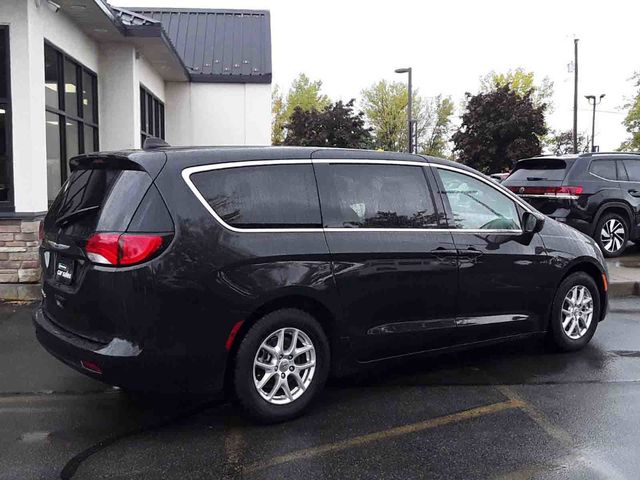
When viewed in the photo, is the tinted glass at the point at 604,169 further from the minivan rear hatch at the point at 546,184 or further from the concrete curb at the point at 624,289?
the concrete curb at the point at 624,289

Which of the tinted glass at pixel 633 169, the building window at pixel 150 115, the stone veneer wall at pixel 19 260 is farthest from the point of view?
the building window at pixel 150 115

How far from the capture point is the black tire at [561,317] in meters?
5.42

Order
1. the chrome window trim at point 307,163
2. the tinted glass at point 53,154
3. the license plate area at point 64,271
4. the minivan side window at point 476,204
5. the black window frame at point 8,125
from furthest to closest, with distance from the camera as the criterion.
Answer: the tinted glass at point 53,154 → the black window frame at point 8,125 → the minivan side window at point 476,204 → the license plate area at point 64,271 → the chrome window trim at point 307,163

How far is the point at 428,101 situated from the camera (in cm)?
5628

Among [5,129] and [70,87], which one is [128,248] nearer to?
[5,129]

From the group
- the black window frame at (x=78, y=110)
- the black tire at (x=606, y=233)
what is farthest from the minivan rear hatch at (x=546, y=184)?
the black window frame at (x=78, y=110)

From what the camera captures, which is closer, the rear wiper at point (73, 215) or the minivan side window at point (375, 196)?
the rear wiper at point (73, 215)

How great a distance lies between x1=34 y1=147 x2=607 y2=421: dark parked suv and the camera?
11.9 ft

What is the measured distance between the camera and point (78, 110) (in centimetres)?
997

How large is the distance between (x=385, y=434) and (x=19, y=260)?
5.29 meters

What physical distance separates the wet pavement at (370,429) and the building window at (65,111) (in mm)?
4185

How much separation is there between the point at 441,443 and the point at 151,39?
911 centimetres

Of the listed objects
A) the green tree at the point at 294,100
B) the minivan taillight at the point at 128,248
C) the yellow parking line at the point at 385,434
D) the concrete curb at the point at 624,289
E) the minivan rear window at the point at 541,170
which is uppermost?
the green tree at the point at 294,100

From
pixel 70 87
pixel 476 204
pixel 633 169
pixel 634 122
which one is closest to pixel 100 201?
pixel 476 204
